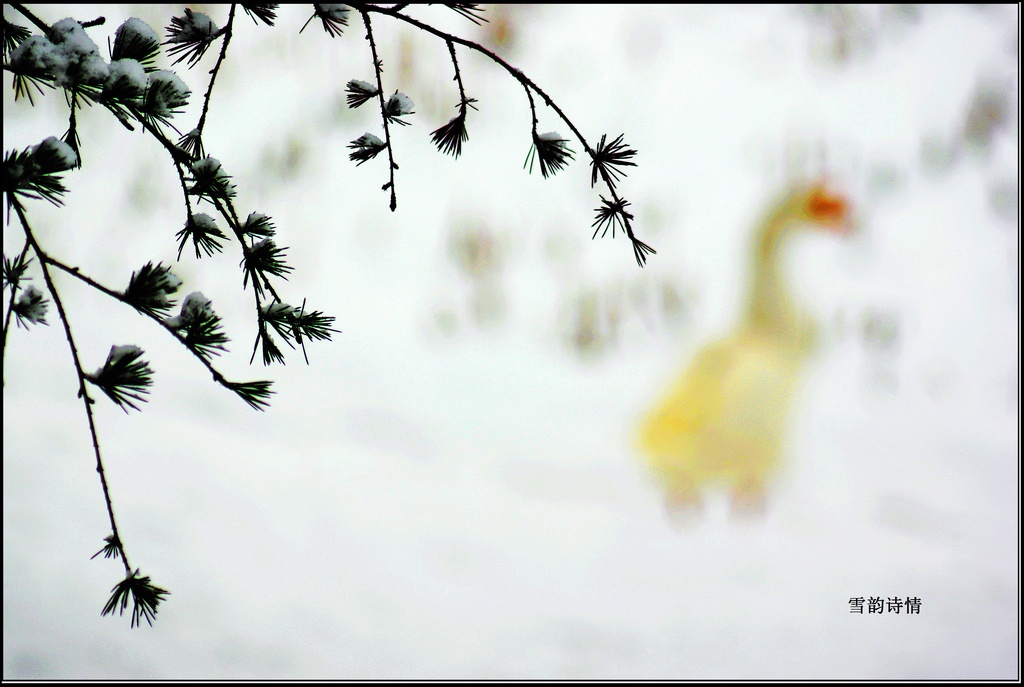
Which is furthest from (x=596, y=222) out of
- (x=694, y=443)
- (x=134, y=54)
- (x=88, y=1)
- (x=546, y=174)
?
(x=88, y=1)

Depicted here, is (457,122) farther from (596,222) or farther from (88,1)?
(88,1)

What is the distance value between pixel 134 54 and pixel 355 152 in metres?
0.22

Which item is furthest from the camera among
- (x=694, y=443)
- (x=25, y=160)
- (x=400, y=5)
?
(x=694, y=443)

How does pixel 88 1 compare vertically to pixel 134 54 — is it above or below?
above

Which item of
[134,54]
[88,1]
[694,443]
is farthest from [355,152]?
[88,1]

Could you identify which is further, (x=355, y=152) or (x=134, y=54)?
(x=355, y=152)

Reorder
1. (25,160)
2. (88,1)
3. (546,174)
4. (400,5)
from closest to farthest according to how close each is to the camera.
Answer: (25,160) < (400,5) < (546,174) < (88,1)

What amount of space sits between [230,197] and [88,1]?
2.46 m

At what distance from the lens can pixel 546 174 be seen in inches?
31.4

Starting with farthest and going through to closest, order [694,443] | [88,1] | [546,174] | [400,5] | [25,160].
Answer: [694,443], [88,1], [546,174], [400,5], [25,160]

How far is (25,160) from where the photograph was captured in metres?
0.58

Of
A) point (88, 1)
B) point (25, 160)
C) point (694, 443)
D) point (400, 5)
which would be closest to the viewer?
point (25, 160)

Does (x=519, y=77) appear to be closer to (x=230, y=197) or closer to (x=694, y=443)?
(x=230, y=197)

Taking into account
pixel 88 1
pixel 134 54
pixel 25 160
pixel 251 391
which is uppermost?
pixel 88 1
